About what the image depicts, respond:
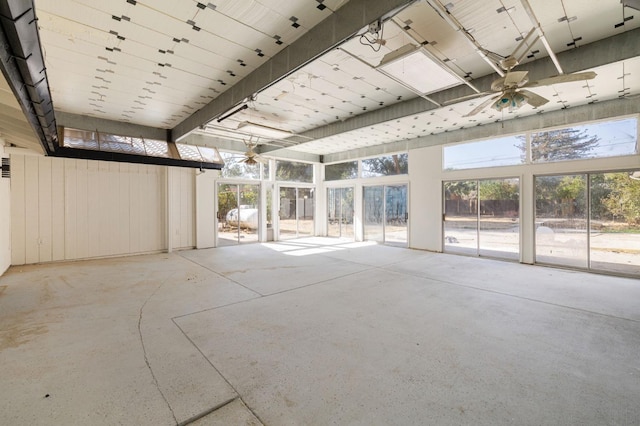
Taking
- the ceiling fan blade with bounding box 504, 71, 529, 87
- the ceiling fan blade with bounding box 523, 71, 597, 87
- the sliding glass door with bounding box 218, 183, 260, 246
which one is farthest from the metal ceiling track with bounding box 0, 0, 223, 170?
the sliding glass door with bounding box 218, 183, 260, 246

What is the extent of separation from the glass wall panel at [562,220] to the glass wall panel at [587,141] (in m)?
0.50

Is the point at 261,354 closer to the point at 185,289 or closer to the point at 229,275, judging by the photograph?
the point at 185,289

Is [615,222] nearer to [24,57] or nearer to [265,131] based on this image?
[265,131]

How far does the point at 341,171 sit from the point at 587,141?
7.45m

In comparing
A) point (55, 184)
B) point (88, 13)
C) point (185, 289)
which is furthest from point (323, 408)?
point (55, 184)

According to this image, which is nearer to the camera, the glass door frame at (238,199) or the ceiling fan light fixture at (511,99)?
the ceiling fan light fixture at (511,99)

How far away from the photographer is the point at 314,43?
354 centimetres

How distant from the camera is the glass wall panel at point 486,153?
7.03 metres

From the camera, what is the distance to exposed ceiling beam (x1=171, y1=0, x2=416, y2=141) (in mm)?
2840

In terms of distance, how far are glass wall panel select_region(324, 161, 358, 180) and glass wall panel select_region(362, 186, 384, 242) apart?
0.91 meters

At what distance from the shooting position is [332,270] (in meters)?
6.12

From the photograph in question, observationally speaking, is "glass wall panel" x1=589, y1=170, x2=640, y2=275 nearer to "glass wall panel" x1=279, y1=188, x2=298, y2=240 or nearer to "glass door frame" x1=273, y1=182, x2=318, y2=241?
"glass door frame" x1=273, y1=182, x2=318, y2=241

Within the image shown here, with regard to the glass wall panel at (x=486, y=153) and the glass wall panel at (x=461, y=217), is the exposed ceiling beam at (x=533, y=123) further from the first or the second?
the glass wall panel at (x=461, y=217)

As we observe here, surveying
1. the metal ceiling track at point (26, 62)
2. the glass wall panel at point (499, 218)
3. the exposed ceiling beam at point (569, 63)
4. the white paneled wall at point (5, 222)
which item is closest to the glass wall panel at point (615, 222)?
the glass wall panel at point (499, 218)
